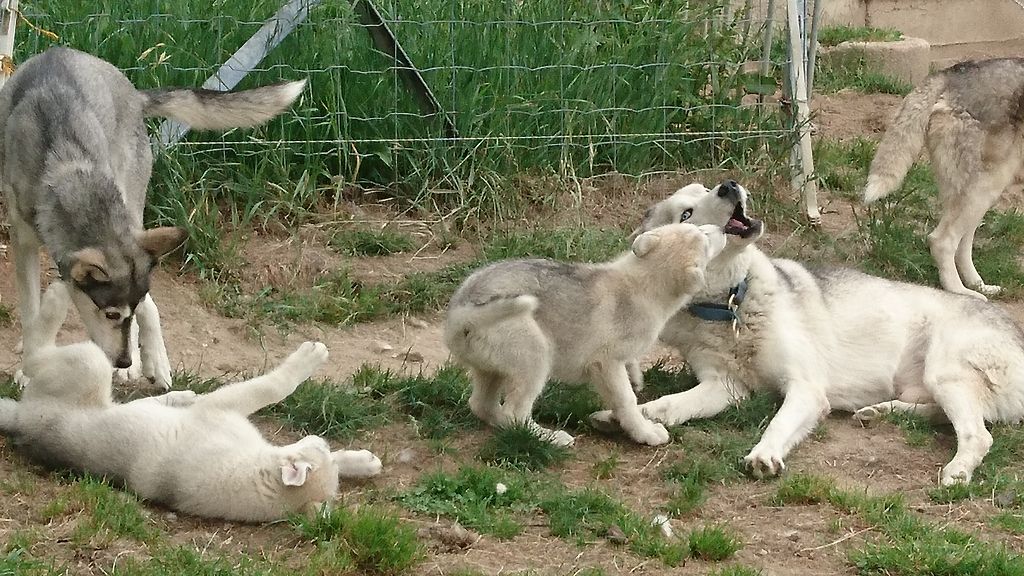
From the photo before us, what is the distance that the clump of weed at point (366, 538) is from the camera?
3525 millimetres

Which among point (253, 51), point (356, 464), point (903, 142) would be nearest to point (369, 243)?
point (253, 51)

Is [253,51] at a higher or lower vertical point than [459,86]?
higher

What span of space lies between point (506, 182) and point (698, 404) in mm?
2570

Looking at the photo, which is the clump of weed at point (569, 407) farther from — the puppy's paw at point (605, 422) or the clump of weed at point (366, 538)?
the clump of weed at point (366, 538)

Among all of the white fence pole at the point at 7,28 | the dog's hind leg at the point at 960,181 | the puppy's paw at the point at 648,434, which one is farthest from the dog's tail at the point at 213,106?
the dog's hind leg at the point at 960,181

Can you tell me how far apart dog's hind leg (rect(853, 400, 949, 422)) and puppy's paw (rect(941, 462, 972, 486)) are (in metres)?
0.60

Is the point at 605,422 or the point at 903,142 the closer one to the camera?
the point at 605,422

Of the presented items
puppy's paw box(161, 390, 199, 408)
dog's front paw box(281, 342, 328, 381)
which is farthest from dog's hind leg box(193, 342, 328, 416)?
puppy's paw box(161, 390, 199, 408)

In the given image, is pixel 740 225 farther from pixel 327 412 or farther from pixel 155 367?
pixel 155 367

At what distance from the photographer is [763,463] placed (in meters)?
4.63

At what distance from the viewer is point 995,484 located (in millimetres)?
4574

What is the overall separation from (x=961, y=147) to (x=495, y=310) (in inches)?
165

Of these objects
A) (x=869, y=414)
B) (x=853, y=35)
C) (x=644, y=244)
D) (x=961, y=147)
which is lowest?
(x=869, y=414)

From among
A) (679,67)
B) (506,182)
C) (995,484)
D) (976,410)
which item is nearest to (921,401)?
(976,410)
